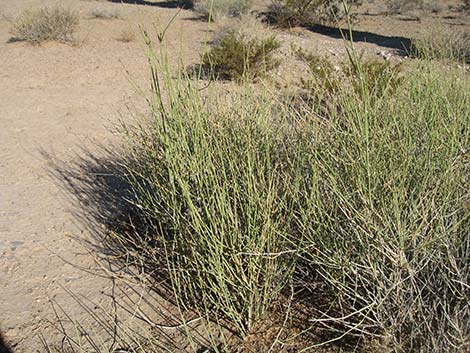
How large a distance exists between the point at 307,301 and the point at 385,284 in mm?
650

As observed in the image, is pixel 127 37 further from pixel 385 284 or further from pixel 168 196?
pixel 385 284

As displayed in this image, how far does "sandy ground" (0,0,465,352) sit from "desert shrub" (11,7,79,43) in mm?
263

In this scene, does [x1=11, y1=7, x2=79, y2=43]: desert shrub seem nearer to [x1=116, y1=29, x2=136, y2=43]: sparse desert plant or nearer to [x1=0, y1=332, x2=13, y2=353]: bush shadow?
[x1=116, y1=29, x2=136, y2=43]: sparse desert plant

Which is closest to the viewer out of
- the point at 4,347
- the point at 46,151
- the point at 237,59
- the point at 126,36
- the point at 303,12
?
the point at 4,347

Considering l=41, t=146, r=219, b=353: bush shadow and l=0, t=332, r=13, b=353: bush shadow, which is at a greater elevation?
l=41, t=146, r=219, b=353: bush shadow

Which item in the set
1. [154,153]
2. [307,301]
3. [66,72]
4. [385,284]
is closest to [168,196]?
[154,153]

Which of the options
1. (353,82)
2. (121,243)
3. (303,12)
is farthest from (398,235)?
(303,12)

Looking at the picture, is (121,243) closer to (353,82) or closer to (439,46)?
(353,82)

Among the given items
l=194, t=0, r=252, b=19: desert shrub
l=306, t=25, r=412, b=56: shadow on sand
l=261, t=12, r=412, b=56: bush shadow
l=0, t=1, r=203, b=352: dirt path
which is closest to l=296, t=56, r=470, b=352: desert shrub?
l=0, t=1, r=203, b=352: dirt path

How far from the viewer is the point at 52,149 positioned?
6.22 m

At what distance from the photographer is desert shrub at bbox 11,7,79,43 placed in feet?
38.2

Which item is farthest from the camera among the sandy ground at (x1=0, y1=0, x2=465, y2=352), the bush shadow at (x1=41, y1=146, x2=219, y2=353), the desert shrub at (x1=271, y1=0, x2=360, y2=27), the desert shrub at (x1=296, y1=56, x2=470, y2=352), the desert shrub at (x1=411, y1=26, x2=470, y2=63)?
the desert shrub at (x1=271, y1=0, x2=360, y2=27)

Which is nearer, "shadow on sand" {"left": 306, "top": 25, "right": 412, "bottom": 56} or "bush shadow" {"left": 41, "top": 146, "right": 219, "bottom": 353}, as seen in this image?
"bush shadow" {"left": 41, "top": 146, "right": 219, "bottom": 353}

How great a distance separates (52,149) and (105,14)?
10.3 meters
